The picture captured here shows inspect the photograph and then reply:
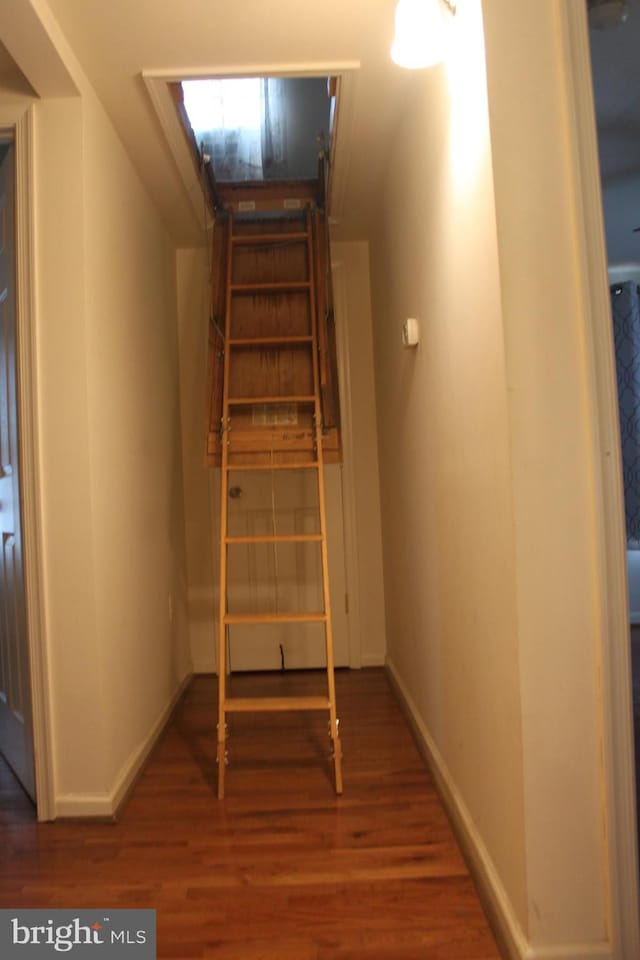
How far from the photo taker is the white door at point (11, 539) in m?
1.96

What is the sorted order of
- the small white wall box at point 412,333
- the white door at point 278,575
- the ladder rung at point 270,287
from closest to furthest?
1. the small white wall box at point 412,333
2. the ladder rung at point 270,287
3. the white door at point 278,575

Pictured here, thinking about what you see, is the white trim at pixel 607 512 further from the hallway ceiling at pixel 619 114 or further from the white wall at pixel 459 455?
the hallway ceiling at pixel 619 114

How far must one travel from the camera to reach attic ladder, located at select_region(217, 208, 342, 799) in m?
2.16

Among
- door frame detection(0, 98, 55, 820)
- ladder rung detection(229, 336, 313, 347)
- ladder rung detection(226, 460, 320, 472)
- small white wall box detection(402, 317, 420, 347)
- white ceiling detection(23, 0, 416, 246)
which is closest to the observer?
white ceiling detection(23, 0, 416, 246)

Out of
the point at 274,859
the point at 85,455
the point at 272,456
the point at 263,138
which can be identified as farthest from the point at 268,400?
the point at 274,859

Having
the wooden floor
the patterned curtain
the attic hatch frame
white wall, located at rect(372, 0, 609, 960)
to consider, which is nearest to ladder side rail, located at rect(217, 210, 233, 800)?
the wooden floor

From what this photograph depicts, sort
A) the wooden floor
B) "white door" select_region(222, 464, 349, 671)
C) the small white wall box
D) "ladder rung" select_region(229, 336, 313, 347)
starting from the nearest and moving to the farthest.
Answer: the wooden floor < the small white wall box < "ladder rung" select_region(229, 336, 313, 347) < "white door" select_region(222, 464, 349, 671)

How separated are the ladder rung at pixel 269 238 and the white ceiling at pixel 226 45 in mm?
576

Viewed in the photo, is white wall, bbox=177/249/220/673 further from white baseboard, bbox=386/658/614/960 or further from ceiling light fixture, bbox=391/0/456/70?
ceiling light fixture, bbox=391/0/456/70

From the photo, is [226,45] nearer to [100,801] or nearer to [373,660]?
[100,801]

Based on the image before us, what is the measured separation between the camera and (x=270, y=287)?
2658mm

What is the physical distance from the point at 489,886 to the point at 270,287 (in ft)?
7.71

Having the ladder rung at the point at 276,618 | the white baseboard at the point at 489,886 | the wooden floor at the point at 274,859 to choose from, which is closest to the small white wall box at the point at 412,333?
the ladder rung at the point at 276,618

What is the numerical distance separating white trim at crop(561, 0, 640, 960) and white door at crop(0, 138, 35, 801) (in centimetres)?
173
